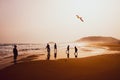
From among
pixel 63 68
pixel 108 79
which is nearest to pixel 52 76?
pixel 63 68

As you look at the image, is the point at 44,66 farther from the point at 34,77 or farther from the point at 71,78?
the point at 71,78

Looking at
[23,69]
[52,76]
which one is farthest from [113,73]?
[23,69]

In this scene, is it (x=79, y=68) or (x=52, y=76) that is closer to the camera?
(x=52, y=76)

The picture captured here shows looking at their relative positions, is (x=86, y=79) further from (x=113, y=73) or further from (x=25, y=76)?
(x=25, y=76)

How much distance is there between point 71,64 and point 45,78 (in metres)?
5.74

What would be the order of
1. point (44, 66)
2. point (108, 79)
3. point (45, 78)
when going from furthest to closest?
point (44, 66) < point (45, 78) < point (108, 79)

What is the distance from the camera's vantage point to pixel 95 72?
18.1 metres

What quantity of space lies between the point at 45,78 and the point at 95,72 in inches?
175

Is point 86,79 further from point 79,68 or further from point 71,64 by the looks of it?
point 71,64

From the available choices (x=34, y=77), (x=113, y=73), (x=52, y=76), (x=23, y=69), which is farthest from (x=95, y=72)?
(x=23, y=69)

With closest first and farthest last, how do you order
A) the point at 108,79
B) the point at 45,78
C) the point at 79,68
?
the point at 108,79, the point at 45,78, the point at 79,68

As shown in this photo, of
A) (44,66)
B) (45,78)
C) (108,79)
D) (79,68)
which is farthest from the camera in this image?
(44,66)

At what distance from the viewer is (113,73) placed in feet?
56.9

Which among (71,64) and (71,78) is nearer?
(71,78)
